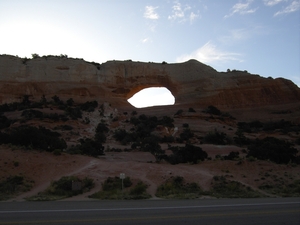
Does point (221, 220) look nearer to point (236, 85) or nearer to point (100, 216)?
point (100, 216)

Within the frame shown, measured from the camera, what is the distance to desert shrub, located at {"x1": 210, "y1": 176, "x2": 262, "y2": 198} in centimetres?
1609

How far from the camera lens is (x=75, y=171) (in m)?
20.5

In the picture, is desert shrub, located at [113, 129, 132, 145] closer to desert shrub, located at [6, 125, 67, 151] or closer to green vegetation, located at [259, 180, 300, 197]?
desert shrub, located at [6, 125, 67, 151]

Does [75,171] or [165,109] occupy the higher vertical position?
[165,109]

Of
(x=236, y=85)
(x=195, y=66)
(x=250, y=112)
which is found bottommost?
(x=250, y=112)

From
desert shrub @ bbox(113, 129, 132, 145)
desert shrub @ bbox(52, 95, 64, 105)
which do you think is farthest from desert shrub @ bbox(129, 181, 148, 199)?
desert shrub @ bbox(52, 95, 64, 105)

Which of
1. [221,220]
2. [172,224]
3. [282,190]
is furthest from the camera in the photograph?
[282,190]

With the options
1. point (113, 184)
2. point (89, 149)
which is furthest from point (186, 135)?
point (113, 184)

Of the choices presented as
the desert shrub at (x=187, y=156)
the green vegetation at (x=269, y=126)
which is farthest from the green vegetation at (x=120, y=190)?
the green vegetation at (x=269, y=126)

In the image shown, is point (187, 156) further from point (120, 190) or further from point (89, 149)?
point (120, 190)

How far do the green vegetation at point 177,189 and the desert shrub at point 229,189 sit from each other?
0.88m

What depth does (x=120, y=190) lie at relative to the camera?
17.1 m

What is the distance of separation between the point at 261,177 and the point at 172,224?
14559 millimetres

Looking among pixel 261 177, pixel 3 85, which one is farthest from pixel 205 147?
pixel 3 85
